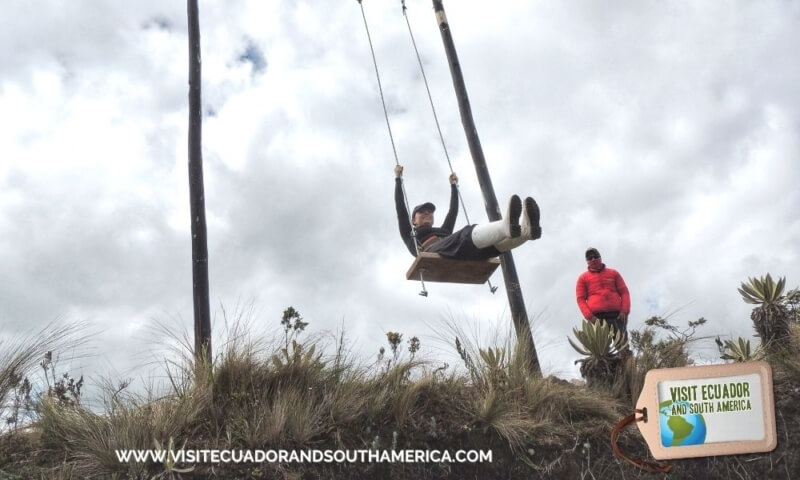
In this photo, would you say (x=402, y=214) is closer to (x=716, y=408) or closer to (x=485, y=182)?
(x=485, y=182)

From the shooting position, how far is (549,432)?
18.8 feet

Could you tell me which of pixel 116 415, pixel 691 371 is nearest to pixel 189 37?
pixel 116 415

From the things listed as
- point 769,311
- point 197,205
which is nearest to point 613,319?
point 769,311

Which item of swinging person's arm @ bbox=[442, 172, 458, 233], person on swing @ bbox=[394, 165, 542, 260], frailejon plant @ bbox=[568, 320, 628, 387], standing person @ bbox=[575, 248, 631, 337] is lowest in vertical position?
frailejon plant @ bbox=[568, 320, 628, 387]

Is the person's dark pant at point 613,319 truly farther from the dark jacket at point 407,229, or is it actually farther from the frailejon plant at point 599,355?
the dark jacket at point 407,229

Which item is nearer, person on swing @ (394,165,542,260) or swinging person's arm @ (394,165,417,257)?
person on swing @ (394,165,542,260)

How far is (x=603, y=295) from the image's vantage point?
24.4ft

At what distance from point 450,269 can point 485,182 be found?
148 centimetres

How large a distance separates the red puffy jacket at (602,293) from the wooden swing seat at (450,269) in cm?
114

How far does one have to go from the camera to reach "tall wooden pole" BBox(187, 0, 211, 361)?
6020 millimetres

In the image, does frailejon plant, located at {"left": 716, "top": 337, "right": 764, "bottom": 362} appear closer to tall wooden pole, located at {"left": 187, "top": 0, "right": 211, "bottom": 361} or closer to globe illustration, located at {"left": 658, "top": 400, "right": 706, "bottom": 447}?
globe illustration, located at {"left": 658, "top": 400, "right": 706, "bottom": 447}

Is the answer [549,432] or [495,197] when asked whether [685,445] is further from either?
[495,197]

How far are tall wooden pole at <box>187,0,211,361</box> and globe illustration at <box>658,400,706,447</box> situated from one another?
3.36 metres

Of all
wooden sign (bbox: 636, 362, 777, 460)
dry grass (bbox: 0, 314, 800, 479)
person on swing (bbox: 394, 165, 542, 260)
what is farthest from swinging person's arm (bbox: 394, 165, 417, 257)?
wooden sign (bbox: 636, 362, 777, 460)
